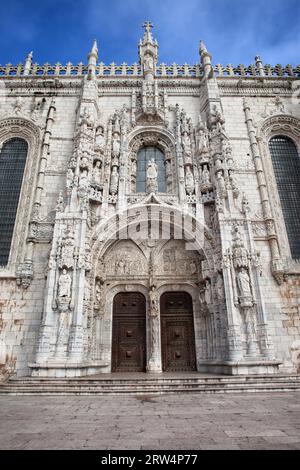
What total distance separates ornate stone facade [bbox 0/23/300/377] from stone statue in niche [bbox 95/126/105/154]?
75 mm

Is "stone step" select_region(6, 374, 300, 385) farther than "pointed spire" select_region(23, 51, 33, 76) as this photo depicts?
No

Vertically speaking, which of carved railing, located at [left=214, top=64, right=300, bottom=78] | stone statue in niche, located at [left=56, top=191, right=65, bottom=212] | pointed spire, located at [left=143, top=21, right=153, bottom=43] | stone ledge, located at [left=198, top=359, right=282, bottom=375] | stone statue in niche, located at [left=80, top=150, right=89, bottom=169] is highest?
pointed spire, located at [left=143, top=21, right=153, bottom=43]

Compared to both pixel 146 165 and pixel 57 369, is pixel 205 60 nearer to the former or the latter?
pixel 146 165

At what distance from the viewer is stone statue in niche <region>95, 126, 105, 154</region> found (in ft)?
42.2

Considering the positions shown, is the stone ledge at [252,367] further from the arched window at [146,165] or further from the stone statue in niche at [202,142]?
the stone statue in niche at [202,142]

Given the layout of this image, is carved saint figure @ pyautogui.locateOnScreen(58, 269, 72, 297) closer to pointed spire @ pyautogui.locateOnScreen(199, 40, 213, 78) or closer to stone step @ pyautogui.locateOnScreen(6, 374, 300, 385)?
stone step @ pyautogui.locateOnScreen(6, 374, 300, 385)

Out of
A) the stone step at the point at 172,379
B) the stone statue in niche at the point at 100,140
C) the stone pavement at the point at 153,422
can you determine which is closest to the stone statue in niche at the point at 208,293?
the stone step at the point at 172,379

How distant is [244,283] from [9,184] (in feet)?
37.3

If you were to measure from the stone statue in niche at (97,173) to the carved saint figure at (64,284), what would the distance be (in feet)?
14.0

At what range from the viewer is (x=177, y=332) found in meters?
11.6

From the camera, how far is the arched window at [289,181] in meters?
12.6

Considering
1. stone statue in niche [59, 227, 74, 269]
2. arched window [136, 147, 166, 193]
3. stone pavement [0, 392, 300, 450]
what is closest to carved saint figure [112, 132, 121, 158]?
arched window [136, 147, 166, 193]

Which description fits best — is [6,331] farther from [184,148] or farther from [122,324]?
[184,148]

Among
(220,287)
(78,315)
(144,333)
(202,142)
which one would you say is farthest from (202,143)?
(78,315)
